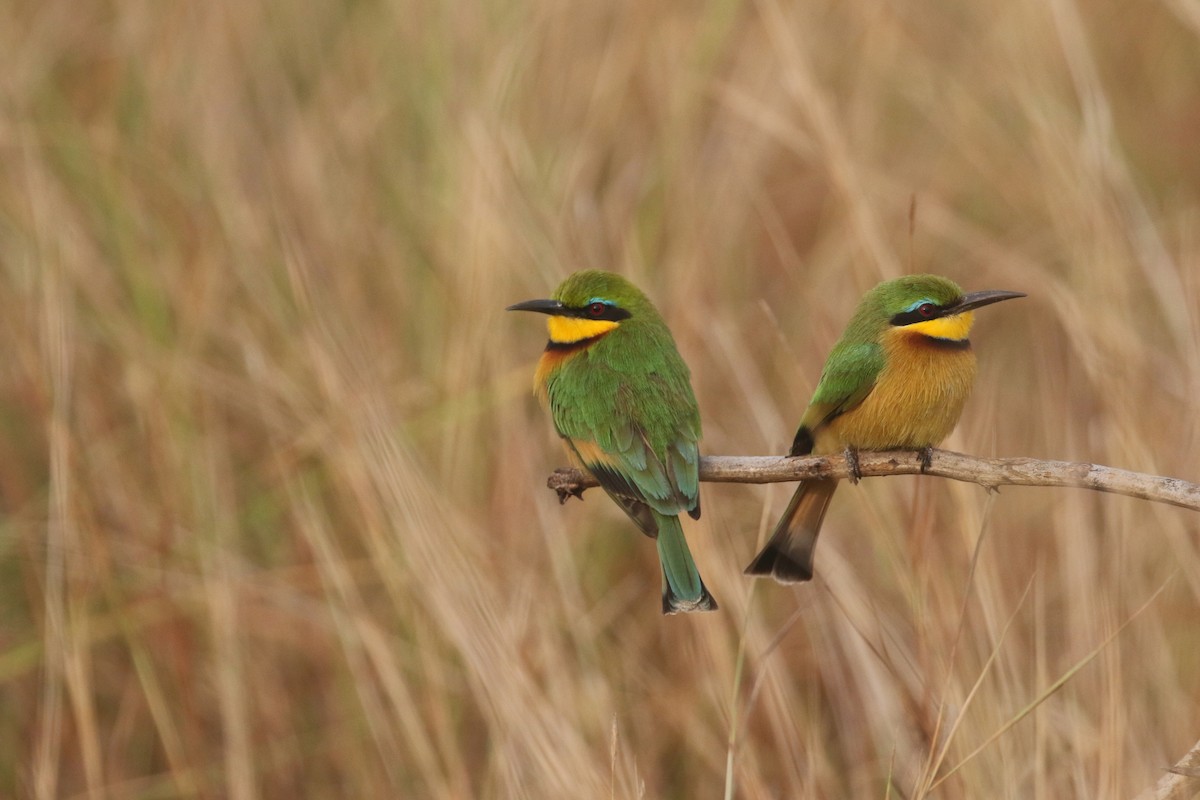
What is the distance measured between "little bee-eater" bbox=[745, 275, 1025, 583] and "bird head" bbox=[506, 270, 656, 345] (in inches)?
15.8

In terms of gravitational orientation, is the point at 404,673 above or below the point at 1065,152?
below

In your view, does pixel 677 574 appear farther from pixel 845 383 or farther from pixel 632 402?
pixel 845 383

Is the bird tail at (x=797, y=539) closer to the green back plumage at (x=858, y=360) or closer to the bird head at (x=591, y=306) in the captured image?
the green back plumage at (x=858, y=360)

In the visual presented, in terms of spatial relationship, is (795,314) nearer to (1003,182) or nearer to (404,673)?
(1003,182)

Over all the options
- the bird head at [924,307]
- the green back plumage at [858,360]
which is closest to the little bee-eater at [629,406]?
the green back plumage at [858,360]

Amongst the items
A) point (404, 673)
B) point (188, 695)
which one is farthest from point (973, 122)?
point (188, 695)

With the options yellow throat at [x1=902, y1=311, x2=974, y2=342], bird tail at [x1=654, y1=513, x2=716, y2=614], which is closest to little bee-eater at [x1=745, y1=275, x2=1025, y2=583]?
yellow throat at [x1=902, y1=311, x2=974, y2=342]

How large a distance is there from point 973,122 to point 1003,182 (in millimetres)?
270

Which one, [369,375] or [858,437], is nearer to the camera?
[858,437]

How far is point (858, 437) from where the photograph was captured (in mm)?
2465

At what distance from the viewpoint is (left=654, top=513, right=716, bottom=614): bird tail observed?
200 cm

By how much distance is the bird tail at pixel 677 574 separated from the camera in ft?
6.57

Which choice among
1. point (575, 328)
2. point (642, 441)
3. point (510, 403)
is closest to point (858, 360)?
point (642, 441)

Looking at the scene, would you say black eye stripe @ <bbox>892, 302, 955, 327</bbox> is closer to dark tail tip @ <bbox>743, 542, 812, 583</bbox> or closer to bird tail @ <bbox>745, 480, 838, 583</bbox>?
bird tail @ <bbox>745, 480, 838, 583</bbox>
